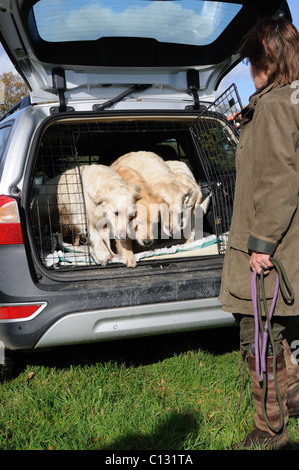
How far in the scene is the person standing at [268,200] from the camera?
2139 mm

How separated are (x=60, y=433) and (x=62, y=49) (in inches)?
122

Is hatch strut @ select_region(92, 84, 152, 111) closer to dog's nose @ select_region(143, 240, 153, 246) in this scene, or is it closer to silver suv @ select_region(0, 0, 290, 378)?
silver suv @ select_region(0, 0, 290, 378)

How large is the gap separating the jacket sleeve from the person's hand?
0.05 metres

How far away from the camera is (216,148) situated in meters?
4.28

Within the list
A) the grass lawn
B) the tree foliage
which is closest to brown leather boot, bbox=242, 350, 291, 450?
the grass lawn

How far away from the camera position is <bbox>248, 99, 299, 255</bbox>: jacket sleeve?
2.12m

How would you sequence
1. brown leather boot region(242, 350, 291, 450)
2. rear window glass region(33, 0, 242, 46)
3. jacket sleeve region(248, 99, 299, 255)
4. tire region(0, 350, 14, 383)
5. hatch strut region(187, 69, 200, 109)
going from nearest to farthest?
jacket sleeve region(248, 99, 299, 255), brown leather boot region(242, 350, 291, 450), tire region(0, 350, 14, 383), rear window glass region(33, 0, 242, 46), hatch strut region(187, 69, 200, 109)

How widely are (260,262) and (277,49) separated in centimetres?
111

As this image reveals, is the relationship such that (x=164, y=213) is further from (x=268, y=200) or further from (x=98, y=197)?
(x=268, y=200)

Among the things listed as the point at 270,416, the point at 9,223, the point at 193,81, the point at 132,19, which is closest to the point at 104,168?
the point at 193,81

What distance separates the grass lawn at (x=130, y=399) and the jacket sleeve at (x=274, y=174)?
125 cm

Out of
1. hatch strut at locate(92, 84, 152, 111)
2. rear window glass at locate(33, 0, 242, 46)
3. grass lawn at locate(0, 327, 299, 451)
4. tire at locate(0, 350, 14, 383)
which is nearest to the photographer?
grass lawn at locate(0, 327, 299, 451)
